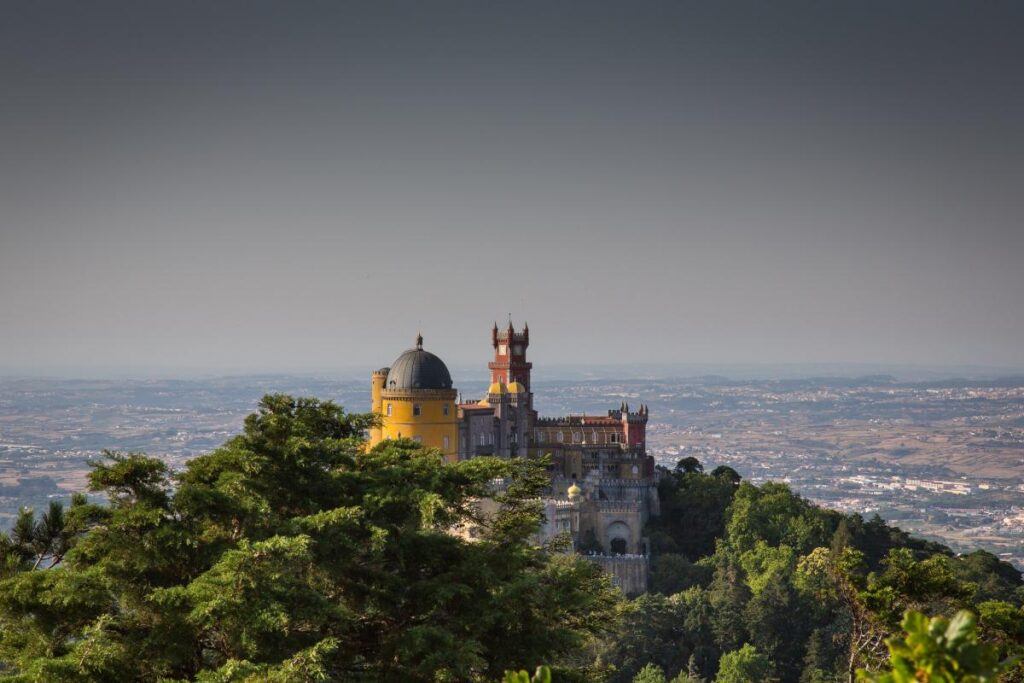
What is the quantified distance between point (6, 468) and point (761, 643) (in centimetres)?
10702

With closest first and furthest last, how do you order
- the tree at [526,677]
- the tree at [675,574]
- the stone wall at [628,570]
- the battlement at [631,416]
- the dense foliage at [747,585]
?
the tree at [526,677] → the dense foliage at [747,585] → the stone wall at [628,570] → the tree at [675,574] → the battlement at [631,416]

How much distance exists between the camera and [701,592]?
72250mm

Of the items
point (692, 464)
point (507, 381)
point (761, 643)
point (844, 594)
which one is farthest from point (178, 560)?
point (692, 464)

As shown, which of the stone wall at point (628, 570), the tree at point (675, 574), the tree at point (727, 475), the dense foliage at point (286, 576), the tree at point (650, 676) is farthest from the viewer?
the tree at point (727, 475)

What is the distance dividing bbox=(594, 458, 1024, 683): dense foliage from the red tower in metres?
12.1

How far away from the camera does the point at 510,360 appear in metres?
88.9

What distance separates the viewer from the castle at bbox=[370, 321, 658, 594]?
7388 cm

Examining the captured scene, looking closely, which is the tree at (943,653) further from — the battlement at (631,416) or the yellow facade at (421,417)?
the battlement at (631,416)

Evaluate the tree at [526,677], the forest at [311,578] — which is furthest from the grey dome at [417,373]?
the tree at [526,677]

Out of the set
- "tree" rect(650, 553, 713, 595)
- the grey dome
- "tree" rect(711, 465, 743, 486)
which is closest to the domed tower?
the grey dome

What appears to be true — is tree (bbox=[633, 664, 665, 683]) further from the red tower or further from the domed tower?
the red tower

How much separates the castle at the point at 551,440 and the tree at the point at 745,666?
10320mm

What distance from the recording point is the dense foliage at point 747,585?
2581 inches

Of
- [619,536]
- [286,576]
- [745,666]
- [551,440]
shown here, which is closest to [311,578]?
[286,576]
